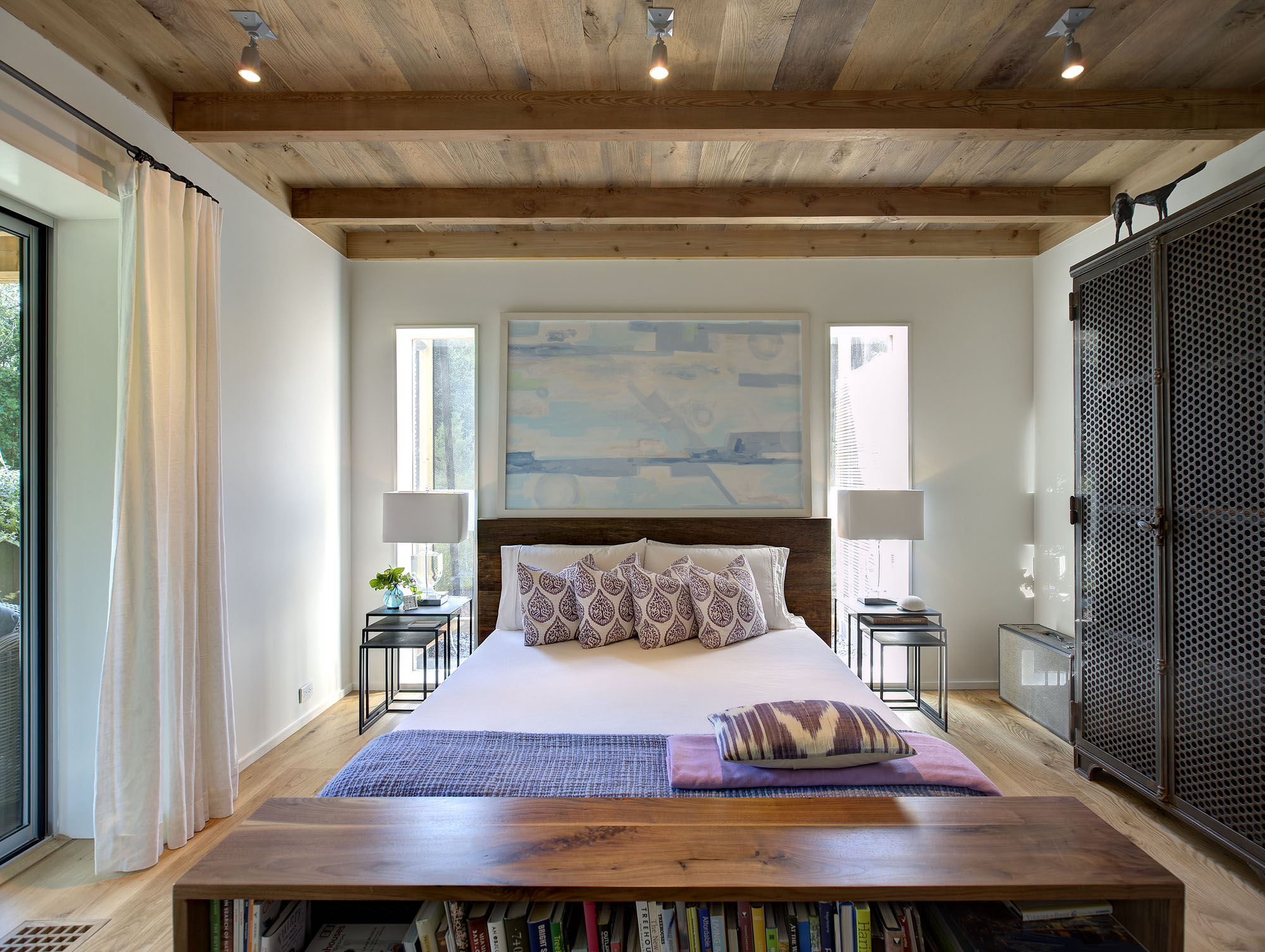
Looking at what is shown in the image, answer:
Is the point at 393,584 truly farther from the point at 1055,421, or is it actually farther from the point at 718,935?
the point at 1055,421

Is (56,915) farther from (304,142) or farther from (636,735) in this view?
(304,142)

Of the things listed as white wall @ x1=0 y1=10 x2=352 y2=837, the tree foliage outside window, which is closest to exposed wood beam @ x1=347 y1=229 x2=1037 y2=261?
white wall @ x1=0 y1=10 x2=352 y2=837

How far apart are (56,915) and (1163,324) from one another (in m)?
4.16

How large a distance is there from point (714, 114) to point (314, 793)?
10.1 ft

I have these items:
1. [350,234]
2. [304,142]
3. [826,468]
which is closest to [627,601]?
[826,468]

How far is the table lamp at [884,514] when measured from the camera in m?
3.62

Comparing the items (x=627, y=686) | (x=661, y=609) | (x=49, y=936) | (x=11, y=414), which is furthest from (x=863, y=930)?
(x=11, y=414)

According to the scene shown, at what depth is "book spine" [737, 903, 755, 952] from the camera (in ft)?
4.21

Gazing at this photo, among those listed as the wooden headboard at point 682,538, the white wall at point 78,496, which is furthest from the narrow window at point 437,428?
the white wall at point 78,496

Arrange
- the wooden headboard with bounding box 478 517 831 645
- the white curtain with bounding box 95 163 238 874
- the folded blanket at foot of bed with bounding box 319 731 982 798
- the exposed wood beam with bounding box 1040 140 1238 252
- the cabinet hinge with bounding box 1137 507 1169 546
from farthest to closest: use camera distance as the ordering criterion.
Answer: the wooden headboard with bounding box 478 517 831 645 → the exposed wood beam with bounding box 1040 140 1238 252 → the cabinet hinge with bounding box 1137 507 1169 546 → the white curtain with bounding box 95 163 238 874 → the folded blanket at foot of bed with bounding box 319 731 982 798

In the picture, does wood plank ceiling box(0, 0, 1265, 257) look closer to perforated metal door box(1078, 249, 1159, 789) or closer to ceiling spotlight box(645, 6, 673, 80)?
ceiling spotlight box(645, 6, 673, 80)

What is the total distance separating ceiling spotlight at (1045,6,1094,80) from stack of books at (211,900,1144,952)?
233 centimetres

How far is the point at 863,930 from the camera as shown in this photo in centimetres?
127

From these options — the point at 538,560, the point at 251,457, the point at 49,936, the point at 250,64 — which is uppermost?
the point at 250,64
